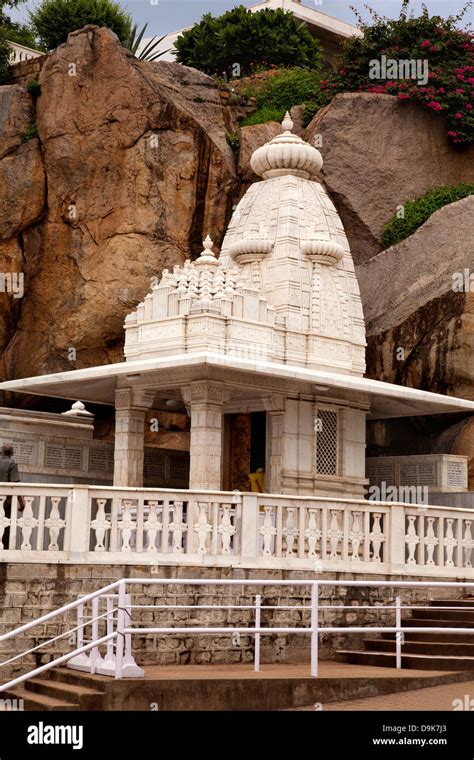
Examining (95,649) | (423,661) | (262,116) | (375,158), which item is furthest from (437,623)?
(262,116)

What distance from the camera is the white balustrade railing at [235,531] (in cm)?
1452

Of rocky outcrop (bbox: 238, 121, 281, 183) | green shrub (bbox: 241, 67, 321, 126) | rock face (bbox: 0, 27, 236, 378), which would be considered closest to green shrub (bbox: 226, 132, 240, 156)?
rocky outcrop (bbox: 238, 121, 281, 183)

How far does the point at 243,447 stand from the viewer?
2230 centimetres

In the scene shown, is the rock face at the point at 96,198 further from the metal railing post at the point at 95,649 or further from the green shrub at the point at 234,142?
the metal railing post at the point at 95,649

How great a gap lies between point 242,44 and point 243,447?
18.0 m

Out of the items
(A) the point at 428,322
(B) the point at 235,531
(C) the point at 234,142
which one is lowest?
(B) the point at 235,531

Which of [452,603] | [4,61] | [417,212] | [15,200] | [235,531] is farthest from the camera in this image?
[4,61]

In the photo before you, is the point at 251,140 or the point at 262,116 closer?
the point at 251,140

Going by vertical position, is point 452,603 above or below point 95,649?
above

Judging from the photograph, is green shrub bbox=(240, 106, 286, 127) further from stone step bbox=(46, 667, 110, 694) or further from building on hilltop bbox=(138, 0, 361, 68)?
stone step bbox=(46, 667, 110, 694)

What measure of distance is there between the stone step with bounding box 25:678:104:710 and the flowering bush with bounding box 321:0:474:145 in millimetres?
19667

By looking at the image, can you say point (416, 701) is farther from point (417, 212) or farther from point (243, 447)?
point (417, 212)

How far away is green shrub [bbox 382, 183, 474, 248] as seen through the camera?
27.6m

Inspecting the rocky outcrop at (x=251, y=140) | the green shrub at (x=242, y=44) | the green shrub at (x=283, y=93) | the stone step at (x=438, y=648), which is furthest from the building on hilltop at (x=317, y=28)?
the stone step at (x=438, y=648)
